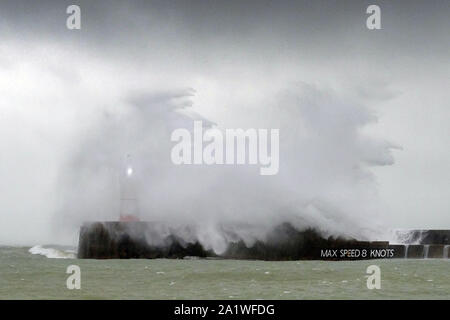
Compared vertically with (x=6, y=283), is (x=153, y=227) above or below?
above

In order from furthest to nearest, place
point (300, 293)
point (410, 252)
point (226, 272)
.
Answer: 1. point (410, 252)
2. point (226, 272)
3. point (300, 293)

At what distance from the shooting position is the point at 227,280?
33.2m

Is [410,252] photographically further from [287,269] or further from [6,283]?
[6,283]

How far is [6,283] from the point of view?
1427 inches

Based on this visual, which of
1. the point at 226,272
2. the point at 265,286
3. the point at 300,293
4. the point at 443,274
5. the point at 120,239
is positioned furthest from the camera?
the point at 120,239

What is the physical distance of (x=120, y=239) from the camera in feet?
135

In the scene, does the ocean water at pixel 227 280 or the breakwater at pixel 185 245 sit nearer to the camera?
the ocean water at pixel 227 280

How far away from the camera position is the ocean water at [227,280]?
2848 cm

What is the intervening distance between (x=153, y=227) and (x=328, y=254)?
34.5ft

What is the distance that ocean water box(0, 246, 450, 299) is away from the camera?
28.5m

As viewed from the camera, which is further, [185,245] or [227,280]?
[185,245]

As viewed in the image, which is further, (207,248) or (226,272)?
(207,248)

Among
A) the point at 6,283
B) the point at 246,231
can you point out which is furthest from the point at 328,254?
the point at 6,283

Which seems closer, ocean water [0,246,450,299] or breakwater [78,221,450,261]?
ocean water [0,246,450,299]
